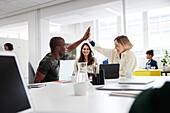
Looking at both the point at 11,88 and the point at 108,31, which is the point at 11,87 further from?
the point at 108,31

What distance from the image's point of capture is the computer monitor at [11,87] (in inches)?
23.7

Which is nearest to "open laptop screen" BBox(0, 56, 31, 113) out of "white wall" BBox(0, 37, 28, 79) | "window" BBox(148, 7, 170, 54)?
"white wall" BBox(0, 37, 28, 79)

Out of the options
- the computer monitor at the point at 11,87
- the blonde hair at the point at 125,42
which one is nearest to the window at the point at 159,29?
the blonde hair at the point at 125,42

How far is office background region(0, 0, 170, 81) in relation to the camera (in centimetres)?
536

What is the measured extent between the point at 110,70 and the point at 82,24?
743cm

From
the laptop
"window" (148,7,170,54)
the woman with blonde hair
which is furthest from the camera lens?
"window" (148,7,170,54)

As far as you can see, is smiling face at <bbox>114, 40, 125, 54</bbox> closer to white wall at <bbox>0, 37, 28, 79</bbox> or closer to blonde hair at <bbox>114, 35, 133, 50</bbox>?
blonde hair at <bbox>114, 35, 133, 50</bbox>

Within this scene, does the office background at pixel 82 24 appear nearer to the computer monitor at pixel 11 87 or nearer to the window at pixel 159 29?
the window at pixel 159 29

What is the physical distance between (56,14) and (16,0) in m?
1.25

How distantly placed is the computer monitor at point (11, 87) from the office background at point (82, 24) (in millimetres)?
4145

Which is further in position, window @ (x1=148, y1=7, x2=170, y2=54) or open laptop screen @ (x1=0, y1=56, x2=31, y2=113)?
window @ (x1=148, y1=7, x2=170, y2=54)

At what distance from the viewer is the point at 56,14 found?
18.7 feet

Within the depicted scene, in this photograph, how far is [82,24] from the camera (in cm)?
927

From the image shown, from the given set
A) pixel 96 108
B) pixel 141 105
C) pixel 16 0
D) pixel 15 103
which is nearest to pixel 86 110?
pixel 96 108
